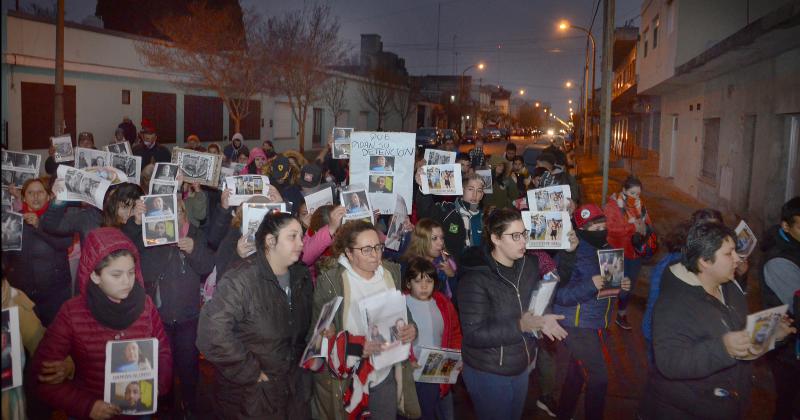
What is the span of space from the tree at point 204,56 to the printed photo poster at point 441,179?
17.3m

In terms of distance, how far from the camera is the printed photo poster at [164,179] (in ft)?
19.9

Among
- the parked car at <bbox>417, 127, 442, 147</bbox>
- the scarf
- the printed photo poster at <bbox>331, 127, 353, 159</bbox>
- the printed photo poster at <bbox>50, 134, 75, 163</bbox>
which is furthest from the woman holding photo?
the parked car at <bbox>417, 127, 442, 147</bbox>

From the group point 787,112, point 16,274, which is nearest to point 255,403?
point 16,274

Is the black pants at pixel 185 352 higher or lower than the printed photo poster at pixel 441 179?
lower

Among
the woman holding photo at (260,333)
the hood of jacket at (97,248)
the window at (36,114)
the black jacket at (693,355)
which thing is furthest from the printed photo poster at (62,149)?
the window at (36,114)

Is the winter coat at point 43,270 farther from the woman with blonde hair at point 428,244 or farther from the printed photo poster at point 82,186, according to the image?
the woman with blonde hair at point 428,244

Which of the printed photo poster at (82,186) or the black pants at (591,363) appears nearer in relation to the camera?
the black pants at (591,363)

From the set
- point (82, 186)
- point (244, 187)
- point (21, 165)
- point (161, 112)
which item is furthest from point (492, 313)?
point (161, 112)

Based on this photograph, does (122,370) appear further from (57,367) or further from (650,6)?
(650,6)

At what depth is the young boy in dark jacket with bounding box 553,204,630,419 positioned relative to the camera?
495 cm

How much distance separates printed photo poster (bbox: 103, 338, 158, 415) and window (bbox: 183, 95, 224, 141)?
82.1 ft

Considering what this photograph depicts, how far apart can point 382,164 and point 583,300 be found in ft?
10.6

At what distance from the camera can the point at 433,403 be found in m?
4.66

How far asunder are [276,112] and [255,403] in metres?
32.2
